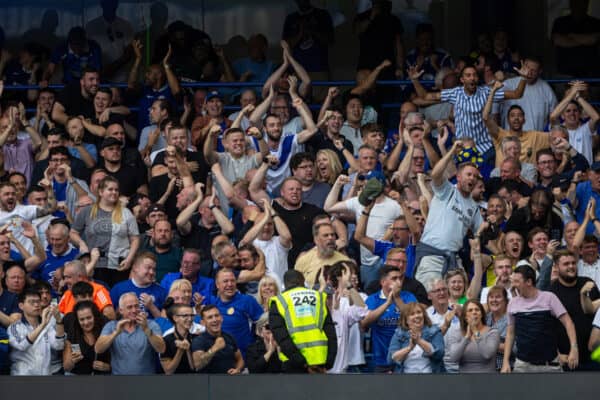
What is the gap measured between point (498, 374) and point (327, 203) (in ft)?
10.3

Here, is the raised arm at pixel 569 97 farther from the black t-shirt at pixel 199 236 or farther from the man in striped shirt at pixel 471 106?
the black t-shirt at pixel 199 236

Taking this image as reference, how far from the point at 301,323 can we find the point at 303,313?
0.09 metres

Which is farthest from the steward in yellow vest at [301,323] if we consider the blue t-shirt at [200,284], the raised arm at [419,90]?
the raised arm at [419,90]

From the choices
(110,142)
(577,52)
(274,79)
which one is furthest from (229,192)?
(577,52)

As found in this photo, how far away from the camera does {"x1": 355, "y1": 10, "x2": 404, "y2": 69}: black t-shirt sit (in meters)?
20.6

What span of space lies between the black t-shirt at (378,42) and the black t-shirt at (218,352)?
22.2ft

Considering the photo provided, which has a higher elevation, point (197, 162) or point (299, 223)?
point (197, 162)

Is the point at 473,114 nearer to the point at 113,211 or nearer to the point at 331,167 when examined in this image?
the point at 331,167

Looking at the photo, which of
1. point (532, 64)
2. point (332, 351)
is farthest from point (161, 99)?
point (332, 351)

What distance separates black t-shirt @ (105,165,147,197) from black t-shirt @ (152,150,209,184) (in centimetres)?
26

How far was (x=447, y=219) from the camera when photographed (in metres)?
16.0

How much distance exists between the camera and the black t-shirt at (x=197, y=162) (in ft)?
57.8

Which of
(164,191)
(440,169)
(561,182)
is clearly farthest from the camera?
(164,191)

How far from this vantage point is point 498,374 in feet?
47.1
